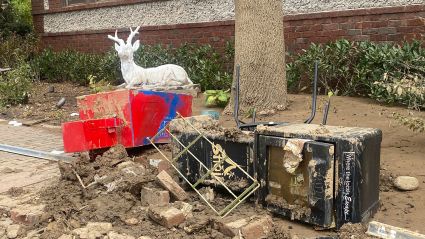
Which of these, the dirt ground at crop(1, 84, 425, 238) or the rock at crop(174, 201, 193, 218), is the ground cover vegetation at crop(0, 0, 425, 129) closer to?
the dirt ground at crop(1, 84, 425, 238)

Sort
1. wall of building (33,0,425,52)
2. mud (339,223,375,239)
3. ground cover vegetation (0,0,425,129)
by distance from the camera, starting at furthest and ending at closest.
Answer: wall of building (33,0,425,52)
ground cover vegetation (0,0,425,129)
mud (339,223,375,239)

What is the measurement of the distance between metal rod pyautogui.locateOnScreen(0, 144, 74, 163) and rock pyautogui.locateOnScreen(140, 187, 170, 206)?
2164 mm

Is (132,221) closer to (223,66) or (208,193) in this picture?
(208,193)

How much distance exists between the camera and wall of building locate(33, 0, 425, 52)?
906 centimetres

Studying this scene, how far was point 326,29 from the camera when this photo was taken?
995 cm

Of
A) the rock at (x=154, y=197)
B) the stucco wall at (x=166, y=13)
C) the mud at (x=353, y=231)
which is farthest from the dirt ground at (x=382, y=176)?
the stucco wall at (x=166, y=13)

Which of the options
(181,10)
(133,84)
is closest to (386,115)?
(133,84)

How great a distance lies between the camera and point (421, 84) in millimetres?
5164

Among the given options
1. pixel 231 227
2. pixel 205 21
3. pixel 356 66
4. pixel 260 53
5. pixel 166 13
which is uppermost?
pixel 166 13

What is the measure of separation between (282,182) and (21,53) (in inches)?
545

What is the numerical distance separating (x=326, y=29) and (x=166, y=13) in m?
4.90

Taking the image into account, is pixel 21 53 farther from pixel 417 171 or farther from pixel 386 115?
pixel 417 171


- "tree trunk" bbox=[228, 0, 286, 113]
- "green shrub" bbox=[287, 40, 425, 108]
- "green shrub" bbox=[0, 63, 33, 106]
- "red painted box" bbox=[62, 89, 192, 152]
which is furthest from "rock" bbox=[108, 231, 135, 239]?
"green shrub" bbox=[0, 63, 33, 106]

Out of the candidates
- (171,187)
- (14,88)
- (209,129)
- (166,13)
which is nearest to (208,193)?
(171,187)
